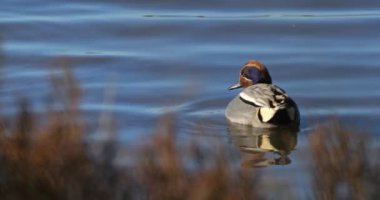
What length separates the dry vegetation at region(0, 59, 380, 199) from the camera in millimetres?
5848

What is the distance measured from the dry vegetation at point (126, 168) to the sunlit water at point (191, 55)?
123 inches

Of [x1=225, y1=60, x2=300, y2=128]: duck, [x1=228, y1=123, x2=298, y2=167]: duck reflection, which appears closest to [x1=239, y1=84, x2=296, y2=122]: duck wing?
[x1=225, y1=60, x2=300, y2=128]: duck

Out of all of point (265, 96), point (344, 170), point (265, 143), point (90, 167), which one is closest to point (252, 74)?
point (265, 96)

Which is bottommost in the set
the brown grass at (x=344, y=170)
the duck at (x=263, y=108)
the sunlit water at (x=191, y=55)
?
the sunlit water at (x=191, y=55)

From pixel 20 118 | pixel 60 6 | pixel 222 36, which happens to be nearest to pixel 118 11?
pixel 60 6

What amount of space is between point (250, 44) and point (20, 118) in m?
8.56

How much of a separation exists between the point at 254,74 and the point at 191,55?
211cm

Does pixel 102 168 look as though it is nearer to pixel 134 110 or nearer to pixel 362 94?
pixel 134 110

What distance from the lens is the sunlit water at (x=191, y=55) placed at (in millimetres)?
11508

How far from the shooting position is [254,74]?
11.9m

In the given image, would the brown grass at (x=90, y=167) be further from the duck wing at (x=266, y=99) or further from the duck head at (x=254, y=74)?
the duck head at (x=254, y=74)

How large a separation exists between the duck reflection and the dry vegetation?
11.1 feet

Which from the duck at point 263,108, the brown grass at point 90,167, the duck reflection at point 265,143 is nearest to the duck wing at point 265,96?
→ the duck at point 263,108

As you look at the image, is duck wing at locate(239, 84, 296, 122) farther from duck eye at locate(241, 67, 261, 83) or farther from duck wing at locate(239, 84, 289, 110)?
duck eye at locate(241, 67, 261, 83)
